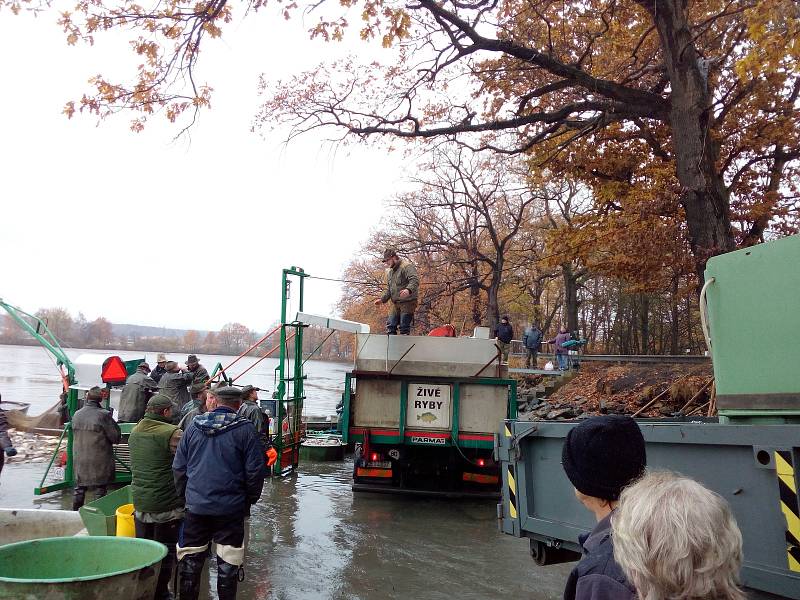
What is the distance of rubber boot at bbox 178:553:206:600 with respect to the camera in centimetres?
475

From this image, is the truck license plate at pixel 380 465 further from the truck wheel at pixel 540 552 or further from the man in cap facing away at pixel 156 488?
the truck wheel at pixel 540 552

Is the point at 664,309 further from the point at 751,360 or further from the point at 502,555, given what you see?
the point at 751,360

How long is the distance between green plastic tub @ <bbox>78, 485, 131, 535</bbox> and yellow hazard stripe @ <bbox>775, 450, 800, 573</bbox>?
498 cm

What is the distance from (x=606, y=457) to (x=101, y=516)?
15.6 feet

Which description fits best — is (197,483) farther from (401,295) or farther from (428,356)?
(401,295)

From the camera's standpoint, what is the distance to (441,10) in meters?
9.99

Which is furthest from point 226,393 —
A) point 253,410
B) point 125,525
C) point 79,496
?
point 79,496

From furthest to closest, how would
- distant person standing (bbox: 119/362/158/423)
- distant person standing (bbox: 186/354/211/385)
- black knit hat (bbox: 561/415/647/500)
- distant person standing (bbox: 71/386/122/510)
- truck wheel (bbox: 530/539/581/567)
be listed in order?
distant person standing (bbox: 186/354/211/385)
distant person standing (bbox: 119/362/158/423)
distant person standing (bbox: 71/386/122/510)
truck wheel (bbox: 530/539/581/567)
black knit hat (bbox: 561/415/647/500)

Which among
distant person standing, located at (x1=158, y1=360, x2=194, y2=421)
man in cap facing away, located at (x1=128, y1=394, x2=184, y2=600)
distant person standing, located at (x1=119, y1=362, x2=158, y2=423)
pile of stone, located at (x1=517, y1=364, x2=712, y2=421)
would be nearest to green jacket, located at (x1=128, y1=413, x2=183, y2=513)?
man in cap facing away, located at (x1=128, y1=394, x2=184, y2=600)

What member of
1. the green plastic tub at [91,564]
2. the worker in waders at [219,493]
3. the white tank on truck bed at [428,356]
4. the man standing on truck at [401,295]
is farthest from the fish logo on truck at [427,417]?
the green plastic tub at [91,564]

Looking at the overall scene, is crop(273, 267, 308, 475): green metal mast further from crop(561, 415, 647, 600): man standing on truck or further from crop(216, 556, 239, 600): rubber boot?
crop(561, 415, 647, 600): man standing on truck

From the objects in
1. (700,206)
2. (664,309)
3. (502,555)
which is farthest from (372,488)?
(664,309)

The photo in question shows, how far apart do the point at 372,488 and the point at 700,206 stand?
6.87 m

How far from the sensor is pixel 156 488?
5285 mm
